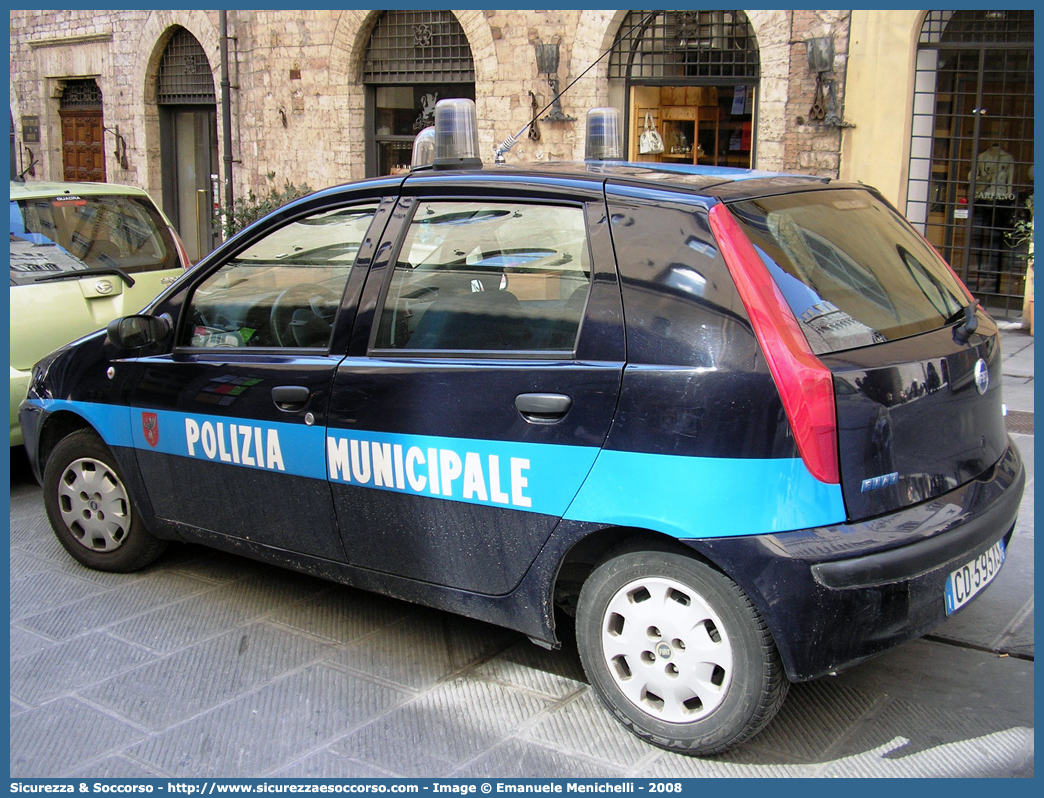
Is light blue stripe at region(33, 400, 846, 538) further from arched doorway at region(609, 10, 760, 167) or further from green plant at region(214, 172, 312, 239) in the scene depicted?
green plant at region(214, 172, 312, 239)

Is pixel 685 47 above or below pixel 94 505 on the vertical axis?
above

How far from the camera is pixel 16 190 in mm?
6930

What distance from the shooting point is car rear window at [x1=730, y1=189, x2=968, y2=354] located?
2.88 m

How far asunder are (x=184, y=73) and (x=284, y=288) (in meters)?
15.0

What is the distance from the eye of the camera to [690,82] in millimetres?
12180

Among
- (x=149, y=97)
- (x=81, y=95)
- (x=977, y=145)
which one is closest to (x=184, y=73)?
(x=149, y=97)

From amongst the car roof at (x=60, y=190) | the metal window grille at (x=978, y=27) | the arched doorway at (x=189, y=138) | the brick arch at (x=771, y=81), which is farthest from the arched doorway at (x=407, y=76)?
the car roof at (x=60, y=190)

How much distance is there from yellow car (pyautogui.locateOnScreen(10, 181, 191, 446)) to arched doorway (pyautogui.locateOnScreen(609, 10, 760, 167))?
6.95 meters

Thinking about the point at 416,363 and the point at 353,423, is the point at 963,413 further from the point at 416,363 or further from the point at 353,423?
the point at 353,423

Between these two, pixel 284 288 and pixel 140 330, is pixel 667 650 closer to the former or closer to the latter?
pixel 284 288

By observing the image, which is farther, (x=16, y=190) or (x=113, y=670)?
(x=16, y=190)

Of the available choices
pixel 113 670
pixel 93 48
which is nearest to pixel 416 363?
pixel 113 670

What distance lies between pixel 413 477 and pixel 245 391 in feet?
2.76

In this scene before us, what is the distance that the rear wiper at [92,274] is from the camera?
6355 millimetres
